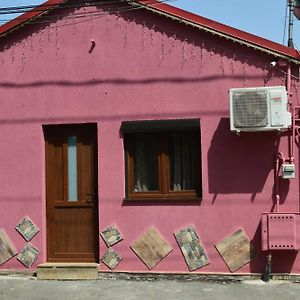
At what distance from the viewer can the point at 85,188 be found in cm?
831

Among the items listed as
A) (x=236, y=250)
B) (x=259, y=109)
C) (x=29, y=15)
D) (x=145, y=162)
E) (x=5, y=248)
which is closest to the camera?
(x=259, y=109)

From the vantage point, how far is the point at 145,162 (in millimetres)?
8148

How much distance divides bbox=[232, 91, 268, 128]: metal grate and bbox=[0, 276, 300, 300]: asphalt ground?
229cm

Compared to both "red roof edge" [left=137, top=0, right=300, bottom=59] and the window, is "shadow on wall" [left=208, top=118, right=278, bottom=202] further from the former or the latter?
"red roof edge" [left=137, top=0, right=300, bottom=59]

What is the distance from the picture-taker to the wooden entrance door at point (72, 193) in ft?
27.0

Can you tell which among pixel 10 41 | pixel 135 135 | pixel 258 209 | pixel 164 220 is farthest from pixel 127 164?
pixel 10 41

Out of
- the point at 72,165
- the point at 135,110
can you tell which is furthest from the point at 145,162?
the point at 72,165

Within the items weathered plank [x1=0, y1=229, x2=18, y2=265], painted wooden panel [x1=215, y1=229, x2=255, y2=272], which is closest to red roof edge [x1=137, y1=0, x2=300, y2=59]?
painted wooden panel [x1=215, y1=229, x2=255, y2=272]

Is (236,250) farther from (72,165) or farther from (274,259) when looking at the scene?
(72,165)

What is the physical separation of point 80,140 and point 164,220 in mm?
1901

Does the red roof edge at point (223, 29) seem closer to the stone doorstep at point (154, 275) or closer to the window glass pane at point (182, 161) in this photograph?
the window glass pane at point (182, 161)

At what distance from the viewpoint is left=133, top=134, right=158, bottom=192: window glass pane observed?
8.11m

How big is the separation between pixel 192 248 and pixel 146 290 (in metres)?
0.99

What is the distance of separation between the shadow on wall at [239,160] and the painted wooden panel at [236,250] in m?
0.62
